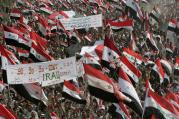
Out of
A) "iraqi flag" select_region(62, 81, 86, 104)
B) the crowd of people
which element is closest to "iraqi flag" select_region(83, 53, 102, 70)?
the crowd of people

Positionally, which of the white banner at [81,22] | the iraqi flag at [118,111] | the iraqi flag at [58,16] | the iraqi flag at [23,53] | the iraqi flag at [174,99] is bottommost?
the iraqi flag at [58,16]

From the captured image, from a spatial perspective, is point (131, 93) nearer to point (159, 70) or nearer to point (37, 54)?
point (159, 70)

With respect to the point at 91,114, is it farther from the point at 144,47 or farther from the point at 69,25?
the point at 69,25

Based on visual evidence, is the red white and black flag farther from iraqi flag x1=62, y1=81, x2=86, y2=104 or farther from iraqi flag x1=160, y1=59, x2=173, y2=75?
iraqi flag x1=160, y1=59, x2=173, y2=75

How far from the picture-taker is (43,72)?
60.4 feet

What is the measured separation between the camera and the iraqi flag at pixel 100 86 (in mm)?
16000

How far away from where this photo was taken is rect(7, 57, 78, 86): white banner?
17.7m

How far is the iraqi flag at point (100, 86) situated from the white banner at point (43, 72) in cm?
216

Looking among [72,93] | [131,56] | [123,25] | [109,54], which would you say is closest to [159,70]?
[131,56]

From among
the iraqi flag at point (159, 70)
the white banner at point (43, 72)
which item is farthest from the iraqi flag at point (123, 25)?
the white banner at point (43, 72)

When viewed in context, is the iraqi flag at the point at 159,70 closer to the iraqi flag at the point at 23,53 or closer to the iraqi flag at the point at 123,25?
the iraqi flag at the point at 23,53

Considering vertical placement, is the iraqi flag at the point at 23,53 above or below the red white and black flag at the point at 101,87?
below

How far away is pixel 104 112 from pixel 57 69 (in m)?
2.23

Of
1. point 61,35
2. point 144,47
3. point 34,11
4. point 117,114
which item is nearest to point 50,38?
point 61,35
